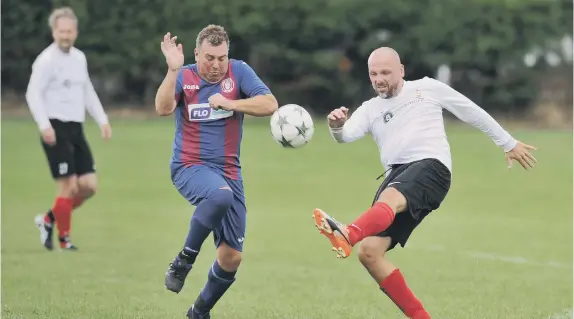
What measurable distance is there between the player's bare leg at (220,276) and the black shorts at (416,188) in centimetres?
120

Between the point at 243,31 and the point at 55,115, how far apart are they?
922 inches

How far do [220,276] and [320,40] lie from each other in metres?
29.0

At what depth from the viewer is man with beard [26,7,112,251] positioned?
12.1m

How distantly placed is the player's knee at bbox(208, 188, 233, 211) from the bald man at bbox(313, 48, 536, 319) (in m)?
0.88

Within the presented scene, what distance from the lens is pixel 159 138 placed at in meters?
29.5

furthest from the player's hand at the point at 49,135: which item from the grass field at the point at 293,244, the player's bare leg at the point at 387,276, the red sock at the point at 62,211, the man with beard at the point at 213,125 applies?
the player's bare leg at the point at 387,276

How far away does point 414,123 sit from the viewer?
7.71 m

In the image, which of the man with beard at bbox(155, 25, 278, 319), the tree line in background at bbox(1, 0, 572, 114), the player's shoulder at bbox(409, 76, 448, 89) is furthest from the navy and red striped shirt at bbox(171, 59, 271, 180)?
the tree line in background at bbox(1, 0, 572, 114)

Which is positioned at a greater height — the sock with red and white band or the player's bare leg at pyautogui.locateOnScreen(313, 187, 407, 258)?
the player's bare leg at pyautogui.locateOnScreen(313, 187, 407, 258)

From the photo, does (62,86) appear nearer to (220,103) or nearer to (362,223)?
(220,103)

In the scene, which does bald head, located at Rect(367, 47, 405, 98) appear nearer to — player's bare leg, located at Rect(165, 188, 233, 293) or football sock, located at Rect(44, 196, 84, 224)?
player's bare leg, located at Rect(165, 188, 233, 293)

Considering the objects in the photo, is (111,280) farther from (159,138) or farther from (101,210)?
(159,138)

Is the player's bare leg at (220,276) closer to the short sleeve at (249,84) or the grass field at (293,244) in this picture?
the grass field at (293,244)

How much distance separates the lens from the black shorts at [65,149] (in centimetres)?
1233
